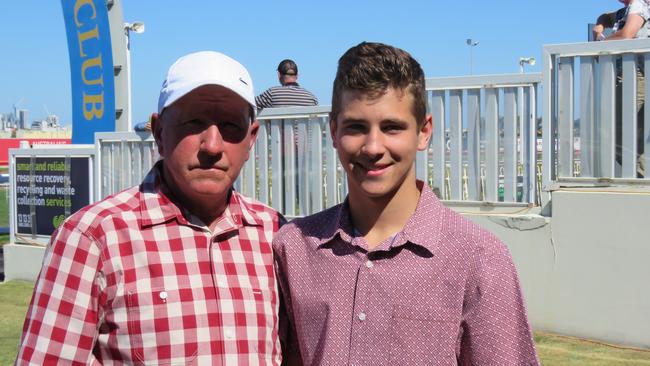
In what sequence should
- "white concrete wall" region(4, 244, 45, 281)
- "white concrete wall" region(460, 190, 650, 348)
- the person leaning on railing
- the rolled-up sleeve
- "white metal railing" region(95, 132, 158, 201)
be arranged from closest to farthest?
the rolled-up sleeve, "white concrete wall" region(460, 190, 650, 348), the person leaning on railing, "white metal railing" region(95, 132, 158, 201), "white concrete wall" region(4, 244, 45, 281)

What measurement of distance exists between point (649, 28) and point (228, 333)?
5.34 meters

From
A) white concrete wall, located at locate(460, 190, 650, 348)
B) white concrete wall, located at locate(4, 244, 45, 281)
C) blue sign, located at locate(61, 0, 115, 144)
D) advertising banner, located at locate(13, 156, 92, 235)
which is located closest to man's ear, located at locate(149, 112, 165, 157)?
white concrete wall, located at locate(460, 190, 650, 348)

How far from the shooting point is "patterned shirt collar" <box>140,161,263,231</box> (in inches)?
86.0

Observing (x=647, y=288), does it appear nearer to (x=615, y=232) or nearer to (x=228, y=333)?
(x=615, y=232)

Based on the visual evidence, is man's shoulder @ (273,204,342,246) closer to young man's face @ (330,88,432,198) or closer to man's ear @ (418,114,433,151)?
young man's face @ (330,88,432,198)

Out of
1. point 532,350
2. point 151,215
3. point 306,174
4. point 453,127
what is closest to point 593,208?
point 453,127

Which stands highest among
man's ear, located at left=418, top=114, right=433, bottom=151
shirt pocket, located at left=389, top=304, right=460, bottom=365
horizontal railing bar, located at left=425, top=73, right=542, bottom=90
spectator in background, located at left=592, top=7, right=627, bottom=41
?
spectator in background, located at left=592, top=7, right=627, bottom=41

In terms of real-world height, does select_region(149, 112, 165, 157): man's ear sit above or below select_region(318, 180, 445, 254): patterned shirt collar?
above

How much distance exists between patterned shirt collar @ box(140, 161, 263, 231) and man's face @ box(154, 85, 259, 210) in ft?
0.19

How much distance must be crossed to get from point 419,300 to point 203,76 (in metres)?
0.82

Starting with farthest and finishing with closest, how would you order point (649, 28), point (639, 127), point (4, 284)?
point (4, 284)
point (649, 28)
point (639, 127)

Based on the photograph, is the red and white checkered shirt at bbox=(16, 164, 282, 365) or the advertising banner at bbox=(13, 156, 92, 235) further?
the advertising banner at bbox=(13, 156, 92, 235)

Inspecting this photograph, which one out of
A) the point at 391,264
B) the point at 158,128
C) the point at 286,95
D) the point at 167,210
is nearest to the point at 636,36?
the point at 286,95

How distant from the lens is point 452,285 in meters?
2.14
